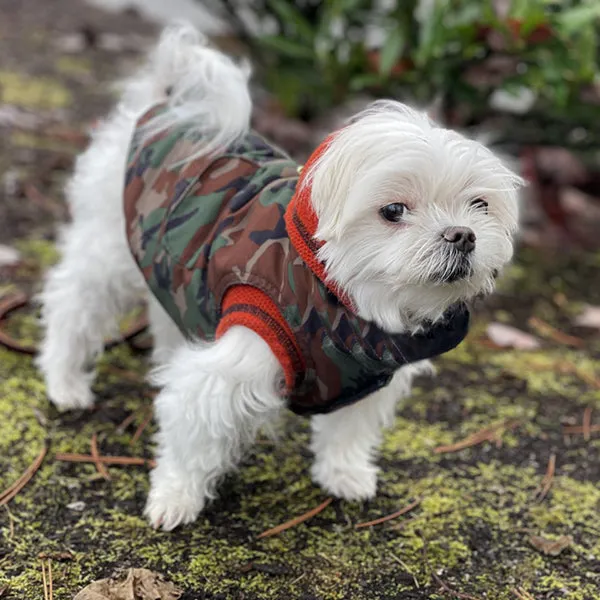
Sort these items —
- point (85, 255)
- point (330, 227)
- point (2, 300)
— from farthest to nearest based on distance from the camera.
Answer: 1. point (2, 300)
2. point (85, 255)
3. point (330, 227)

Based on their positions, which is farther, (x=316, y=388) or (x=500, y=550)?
(x=500, y=550)

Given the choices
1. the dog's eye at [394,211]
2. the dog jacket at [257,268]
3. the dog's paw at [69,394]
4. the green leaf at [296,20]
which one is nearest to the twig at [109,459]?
the dog's paw at [69,394]

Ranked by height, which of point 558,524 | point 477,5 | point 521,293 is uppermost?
point 477,5

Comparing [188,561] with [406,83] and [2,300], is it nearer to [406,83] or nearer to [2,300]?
[2,300]

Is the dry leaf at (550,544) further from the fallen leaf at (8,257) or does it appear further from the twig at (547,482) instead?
the fallen leaf at (8,257)

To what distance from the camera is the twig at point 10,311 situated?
3.04m

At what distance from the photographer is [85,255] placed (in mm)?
2775

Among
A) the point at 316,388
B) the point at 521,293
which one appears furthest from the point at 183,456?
the point at 521,293

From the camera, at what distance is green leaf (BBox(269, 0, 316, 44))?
4.25 metres

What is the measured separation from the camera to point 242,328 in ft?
7.08

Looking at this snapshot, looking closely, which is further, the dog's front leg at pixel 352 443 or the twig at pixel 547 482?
the twig at pixel 547 482

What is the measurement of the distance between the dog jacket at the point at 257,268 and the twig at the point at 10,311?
0.77 metres

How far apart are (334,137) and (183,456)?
98 centimetres

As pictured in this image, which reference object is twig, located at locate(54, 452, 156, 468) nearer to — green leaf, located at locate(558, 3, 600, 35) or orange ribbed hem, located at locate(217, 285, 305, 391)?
orange ribbed hem, located at locate(217, 285, 305, 391)
